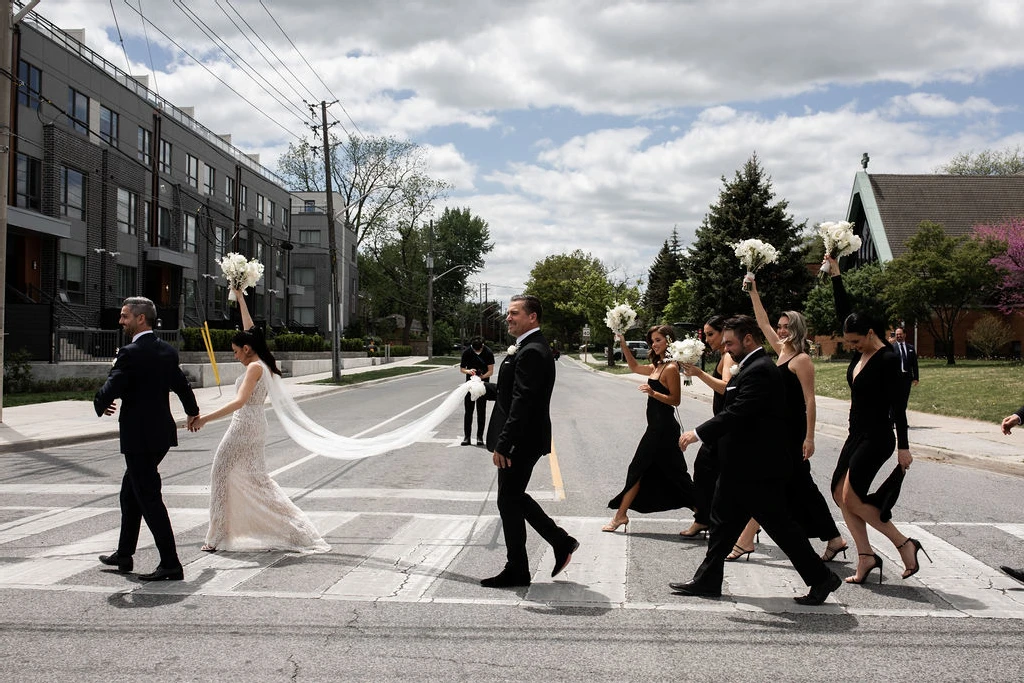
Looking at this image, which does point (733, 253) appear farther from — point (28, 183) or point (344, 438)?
point (344, 438)

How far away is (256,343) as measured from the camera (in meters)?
6.89

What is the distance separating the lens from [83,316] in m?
34.6

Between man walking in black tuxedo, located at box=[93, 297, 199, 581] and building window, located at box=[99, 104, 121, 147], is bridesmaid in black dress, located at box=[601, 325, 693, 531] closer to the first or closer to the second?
man walking in black tuxedo, located at box=[93, 297, 199, 581]

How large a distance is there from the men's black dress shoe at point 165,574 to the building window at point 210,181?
47.0m

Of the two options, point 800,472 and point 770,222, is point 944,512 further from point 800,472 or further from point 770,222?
point 770,222

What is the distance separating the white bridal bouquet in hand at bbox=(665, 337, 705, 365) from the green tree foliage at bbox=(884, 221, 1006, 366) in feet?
103

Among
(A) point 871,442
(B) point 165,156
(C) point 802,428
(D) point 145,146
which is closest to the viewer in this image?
(A) point 871,442

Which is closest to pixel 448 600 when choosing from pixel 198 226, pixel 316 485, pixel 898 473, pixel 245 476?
pixel 245 476

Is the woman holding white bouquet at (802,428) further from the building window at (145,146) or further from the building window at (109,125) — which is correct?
the building window at (145,146)

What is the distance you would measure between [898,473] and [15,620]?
19.1ft

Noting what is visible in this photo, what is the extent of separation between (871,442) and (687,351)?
1598 millimetres

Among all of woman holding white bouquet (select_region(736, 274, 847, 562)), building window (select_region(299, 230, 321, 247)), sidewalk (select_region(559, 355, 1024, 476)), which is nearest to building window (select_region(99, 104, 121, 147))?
sidewalk (select_region(559, 355, 1024, 476))

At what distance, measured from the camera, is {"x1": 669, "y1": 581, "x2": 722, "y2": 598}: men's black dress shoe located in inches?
228

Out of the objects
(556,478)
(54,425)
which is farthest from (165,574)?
(54,425)
